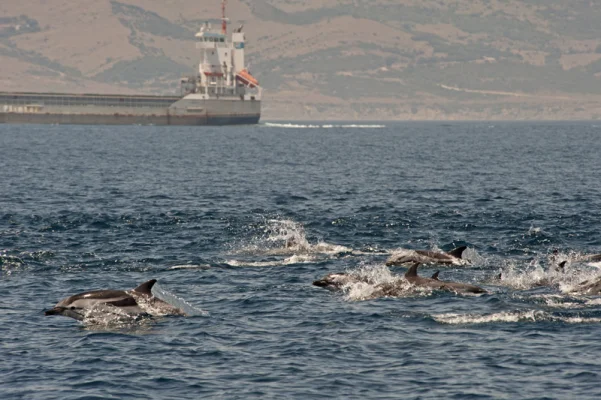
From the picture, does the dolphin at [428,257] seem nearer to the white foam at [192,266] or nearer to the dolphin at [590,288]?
the dolphin at [590,288]

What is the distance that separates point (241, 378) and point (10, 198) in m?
45.1

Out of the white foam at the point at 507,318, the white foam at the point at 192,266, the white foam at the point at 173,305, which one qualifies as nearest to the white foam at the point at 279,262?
the white foam at the point at 192,266

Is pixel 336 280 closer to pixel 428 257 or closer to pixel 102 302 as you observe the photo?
pixel 428 257

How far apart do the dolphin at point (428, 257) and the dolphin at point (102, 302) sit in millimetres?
12789

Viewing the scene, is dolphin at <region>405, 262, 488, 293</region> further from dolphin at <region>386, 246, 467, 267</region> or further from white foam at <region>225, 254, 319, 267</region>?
white foam at <region>225, 254, 319, 267</region>

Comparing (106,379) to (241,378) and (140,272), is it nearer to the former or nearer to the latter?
(241,378)

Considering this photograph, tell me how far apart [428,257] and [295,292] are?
7.82 meters

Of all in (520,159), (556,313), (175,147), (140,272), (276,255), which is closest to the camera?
(556,313)

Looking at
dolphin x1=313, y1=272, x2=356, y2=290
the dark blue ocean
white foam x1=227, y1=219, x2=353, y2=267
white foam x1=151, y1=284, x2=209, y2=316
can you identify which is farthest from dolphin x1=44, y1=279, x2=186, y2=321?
white foam x1=227, y1=219, x2=353, y2=267

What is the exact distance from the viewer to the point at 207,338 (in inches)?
1115

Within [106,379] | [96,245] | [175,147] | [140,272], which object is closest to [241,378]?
[106,379]

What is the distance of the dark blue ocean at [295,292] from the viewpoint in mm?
24797

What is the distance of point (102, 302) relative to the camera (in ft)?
99.0

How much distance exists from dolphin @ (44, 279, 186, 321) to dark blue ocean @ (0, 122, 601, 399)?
45cm
